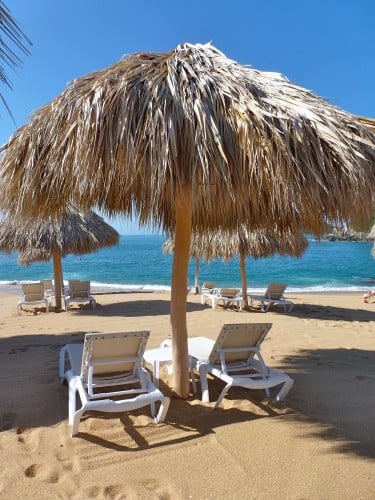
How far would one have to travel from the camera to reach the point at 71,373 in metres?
3.22

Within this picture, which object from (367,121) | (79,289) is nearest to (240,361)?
(367,121)

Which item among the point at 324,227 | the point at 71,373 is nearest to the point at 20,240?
the point at 71,373

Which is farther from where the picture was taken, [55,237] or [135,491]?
[55,237]

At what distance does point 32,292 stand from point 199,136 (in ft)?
31.8

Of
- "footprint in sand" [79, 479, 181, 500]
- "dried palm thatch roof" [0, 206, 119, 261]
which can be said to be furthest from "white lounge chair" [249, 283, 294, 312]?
"footprint in sand" [79, 479, 181, 500]

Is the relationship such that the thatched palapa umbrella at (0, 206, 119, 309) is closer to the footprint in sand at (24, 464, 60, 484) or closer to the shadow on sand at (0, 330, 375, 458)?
the shadow on sand at (0, 330, 375, 458)

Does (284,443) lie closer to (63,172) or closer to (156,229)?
(63,172)

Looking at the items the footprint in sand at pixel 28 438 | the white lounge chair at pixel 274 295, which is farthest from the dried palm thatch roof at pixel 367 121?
the white lounge chair at pixel 274 295

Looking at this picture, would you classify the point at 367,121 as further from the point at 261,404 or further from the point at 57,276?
the point at 57,276

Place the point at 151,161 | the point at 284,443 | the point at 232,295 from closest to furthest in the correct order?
1. the point at 151,161
2. the point at 284,443
3. the point at 232,295

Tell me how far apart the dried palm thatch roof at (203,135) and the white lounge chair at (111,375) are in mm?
1334

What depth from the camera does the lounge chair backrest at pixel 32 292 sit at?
34.4 ft

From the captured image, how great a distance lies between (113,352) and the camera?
10.1ft

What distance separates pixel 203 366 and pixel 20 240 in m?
8.62
